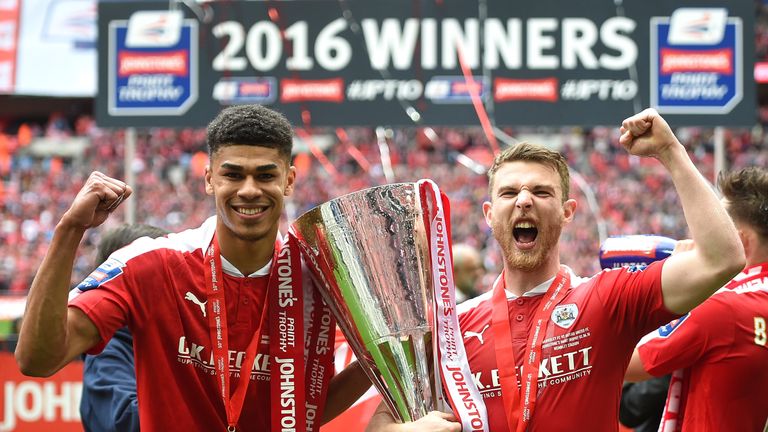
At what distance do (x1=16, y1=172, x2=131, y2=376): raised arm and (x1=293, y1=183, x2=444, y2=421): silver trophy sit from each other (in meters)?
0.57

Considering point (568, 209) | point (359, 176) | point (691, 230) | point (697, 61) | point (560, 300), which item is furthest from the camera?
point (359, 176)

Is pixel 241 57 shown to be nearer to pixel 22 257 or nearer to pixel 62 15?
pixel 62 15

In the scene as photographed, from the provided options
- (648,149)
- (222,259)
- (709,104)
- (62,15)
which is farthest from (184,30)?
(62,15)

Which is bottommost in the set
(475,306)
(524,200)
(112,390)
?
(112,390)

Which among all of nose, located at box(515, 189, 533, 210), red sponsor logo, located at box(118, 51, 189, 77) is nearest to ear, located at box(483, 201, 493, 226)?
nose, located at box(515, 189, 533, 210)

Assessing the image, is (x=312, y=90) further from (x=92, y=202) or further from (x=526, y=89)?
(x=92, y=202)

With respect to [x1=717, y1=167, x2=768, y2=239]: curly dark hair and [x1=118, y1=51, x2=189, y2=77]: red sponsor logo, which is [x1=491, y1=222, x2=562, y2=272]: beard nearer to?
[x1=717, y1=167, x2=768, y2=239]: curly dark hair

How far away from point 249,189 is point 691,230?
1.25m

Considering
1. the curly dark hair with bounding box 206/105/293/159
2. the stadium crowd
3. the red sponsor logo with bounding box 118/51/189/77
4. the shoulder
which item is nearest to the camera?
the curly dark hair with bounding box 206/105/293/159

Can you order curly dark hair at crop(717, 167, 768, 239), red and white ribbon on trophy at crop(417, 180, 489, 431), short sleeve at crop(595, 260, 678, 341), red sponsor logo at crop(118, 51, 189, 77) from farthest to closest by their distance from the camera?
red sponsor logo at crop(118, 51, 189, 77) → curly dark hair at crop(717, 167, 768, 239) → short sleeve at crop(595, 260, 678, 341) → red and white ribbon on trophy at crop(417, 180, 489, 431)

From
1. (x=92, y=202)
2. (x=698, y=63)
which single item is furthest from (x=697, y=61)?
(x=92, y=202)

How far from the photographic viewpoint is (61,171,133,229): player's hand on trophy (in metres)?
2.66

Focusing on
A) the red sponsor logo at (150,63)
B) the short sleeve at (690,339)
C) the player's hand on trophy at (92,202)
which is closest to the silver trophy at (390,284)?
the player's hand on trophy at (92,202)

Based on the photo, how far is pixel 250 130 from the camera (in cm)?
300
